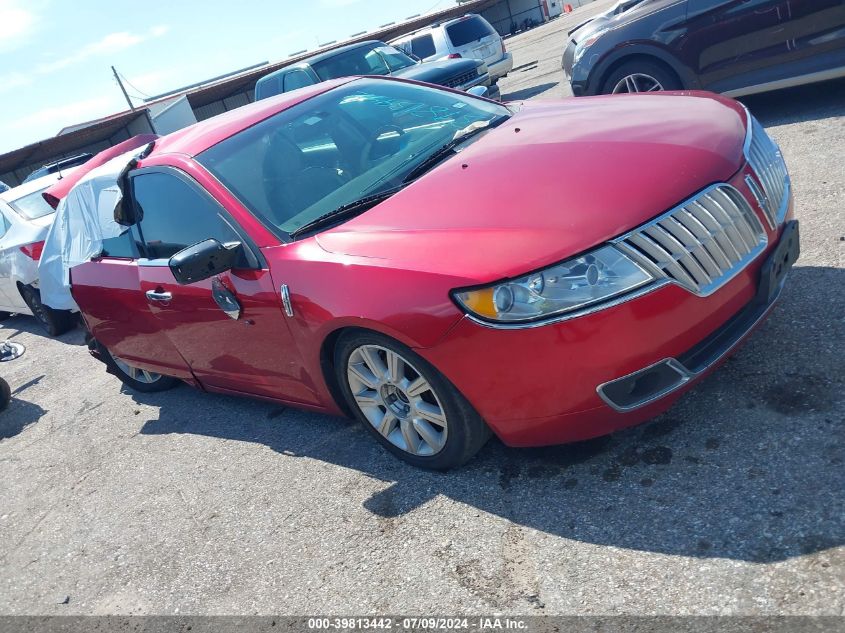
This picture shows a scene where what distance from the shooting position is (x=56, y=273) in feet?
19.7

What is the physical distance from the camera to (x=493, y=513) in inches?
120

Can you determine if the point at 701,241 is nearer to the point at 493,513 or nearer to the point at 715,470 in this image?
the point at 715,470

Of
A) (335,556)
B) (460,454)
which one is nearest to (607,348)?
(460,454)

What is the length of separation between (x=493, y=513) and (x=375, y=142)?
2114 mm

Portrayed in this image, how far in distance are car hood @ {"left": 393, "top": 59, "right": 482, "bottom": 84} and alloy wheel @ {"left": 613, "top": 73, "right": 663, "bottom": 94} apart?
388cm

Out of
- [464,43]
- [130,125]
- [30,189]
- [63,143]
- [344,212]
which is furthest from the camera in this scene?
[130,125]

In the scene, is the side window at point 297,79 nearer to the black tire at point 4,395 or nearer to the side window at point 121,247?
the black tire at point 4,395

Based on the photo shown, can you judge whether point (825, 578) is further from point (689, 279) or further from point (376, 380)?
point (376, 380)

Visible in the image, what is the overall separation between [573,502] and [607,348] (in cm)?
69

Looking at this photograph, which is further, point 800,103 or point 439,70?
point 439,70

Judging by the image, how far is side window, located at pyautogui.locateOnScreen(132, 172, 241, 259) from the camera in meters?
3.79

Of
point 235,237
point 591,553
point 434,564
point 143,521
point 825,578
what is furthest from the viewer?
point 143,521

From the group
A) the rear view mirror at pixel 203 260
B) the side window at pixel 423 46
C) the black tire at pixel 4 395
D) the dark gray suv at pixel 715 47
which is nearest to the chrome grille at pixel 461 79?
the dark gray suv at pixel 715 47

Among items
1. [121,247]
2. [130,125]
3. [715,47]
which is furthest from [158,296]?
[130,125]
